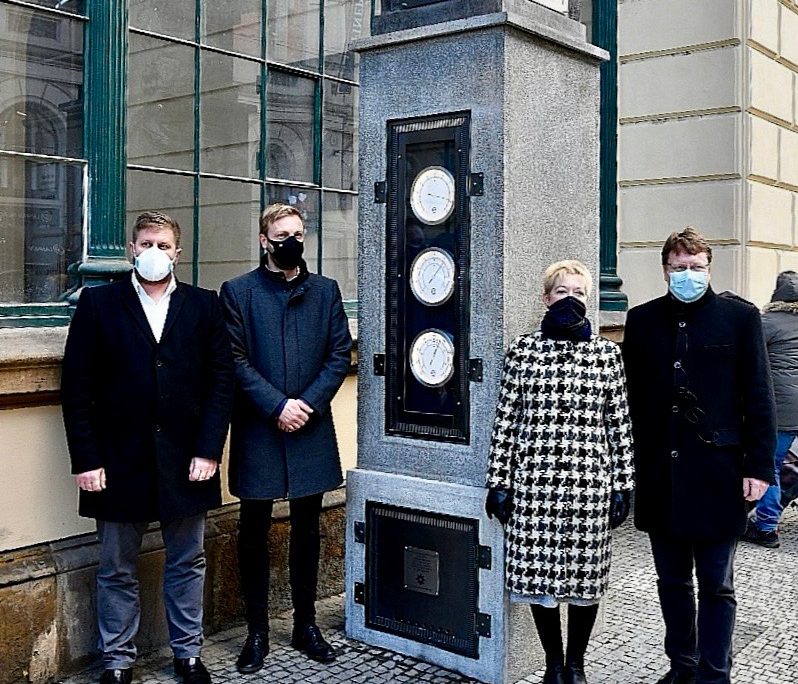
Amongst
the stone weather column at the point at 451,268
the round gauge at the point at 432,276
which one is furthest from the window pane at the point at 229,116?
the round gauge at the point at 432,276

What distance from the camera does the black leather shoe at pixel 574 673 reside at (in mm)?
A: 4570

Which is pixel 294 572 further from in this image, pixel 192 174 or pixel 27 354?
pixel 192 174

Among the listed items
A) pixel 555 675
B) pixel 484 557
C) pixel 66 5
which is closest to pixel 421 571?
pixel 484 557

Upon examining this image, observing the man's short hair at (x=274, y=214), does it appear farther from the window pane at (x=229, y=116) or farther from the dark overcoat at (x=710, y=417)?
the dark overcoat at (x=710, y=417)

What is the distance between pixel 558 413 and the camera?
14.4 ft

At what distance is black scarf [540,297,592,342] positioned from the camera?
4.39 meters

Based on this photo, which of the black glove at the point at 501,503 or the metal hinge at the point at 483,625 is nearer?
the black glove at the point at 501,503

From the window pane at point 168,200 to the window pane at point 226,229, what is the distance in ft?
0.27

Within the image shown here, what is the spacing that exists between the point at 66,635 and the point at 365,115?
2862 mm

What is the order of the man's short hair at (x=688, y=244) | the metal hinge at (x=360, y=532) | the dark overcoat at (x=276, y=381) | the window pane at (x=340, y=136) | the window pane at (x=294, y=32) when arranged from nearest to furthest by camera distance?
the man's short hair at (x=688, y=244) < the dark overcoat at (x=276, y=381) < the metal hinge at (x=360, y=532) < the window pane at (x=294, y=32) < the window pane at (x=340, y=136)

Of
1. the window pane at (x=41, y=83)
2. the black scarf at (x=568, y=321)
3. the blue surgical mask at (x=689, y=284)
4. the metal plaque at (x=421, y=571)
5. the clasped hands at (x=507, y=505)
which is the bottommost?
the metal plaque at (x=421, y=571)

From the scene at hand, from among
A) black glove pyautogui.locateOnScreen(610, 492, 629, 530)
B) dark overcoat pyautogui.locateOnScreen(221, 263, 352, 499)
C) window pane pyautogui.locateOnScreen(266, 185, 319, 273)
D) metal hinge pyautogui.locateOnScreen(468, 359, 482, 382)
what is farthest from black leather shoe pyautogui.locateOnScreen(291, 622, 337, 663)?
window pane pyautogui.locateOnScreen(266, 185, 319, 273)

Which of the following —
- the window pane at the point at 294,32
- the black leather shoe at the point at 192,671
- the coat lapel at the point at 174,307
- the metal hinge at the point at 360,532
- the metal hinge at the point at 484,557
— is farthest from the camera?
the window pane at the point at 294,32

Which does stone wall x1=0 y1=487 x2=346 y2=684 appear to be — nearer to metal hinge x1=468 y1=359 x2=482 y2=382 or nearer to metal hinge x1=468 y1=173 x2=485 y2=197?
metal hinge x1=468 y1=359 x2=482 y2=382
